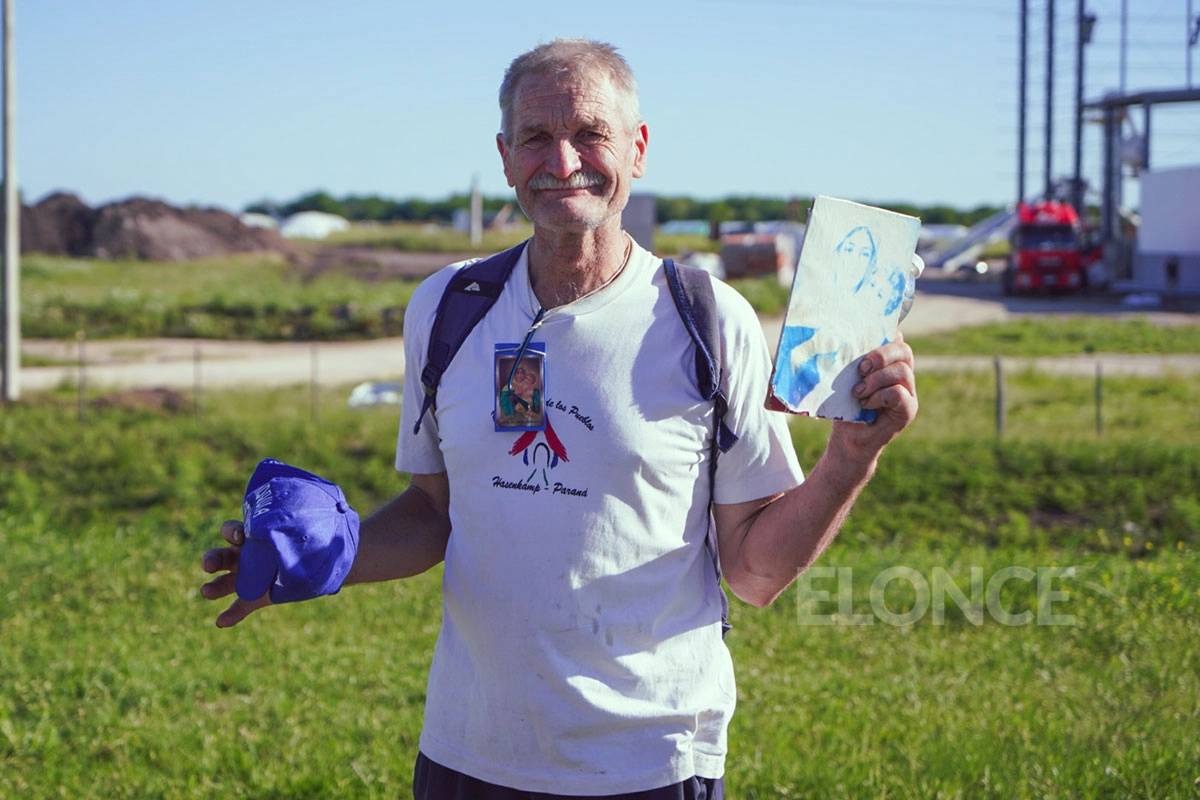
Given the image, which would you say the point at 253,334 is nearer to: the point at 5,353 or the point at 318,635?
the point at 5,353

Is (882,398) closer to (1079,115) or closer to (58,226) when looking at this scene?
(1079,115)

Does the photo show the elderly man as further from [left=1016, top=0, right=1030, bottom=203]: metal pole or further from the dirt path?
[left=1016, top=0, right=1030, bottom=203]: metal pole

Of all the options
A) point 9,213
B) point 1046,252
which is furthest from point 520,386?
point 1046,252

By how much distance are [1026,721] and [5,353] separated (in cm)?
1307

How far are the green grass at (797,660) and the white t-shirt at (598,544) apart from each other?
1964 mm

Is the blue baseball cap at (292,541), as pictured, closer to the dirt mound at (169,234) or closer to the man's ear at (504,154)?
the man's ear at (504,154)

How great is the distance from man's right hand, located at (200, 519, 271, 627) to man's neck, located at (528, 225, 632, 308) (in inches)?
27.6

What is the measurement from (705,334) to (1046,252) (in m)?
35.6

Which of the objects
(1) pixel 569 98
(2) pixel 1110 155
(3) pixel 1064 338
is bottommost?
(1) pixel 569 98

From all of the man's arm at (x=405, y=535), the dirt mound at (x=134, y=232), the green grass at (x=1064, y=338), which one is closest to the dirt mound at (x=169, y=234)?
the dirt mound at (x=134, y=232)

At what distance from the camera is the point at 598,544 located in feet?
7.30

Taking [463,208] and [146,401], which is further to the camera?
[463,208]

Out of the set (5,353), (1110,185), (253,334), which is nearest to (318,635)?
(5,353)

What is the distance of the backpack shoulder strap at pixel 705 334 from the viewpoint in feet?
7.38
